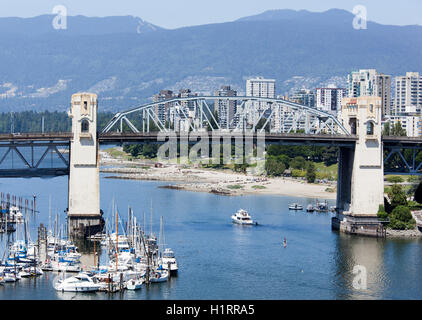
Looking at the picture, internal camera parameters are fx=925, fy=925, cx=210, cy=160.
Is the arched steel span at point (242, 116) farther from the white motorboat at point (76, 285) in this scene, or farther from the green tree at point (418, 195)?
the white motorboat at point (76, 285)

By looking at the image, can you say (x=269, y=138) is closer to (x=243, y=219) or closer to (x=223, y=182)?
(x=243, y=219)

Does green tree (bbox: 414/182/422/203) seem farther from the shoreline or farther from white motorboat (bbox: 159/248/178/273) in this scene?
white motorboat (bbox: 159/248/178/273)

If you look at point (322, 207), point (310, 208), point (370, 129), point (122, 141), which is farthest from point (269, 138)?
point (322, 207)

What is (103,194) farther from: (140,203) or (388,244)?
(388,244)

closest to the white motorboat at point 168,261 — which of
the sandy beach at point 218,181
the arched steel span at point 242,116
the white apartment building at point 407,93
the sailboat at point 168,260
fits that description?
the sailboat at point 168,260

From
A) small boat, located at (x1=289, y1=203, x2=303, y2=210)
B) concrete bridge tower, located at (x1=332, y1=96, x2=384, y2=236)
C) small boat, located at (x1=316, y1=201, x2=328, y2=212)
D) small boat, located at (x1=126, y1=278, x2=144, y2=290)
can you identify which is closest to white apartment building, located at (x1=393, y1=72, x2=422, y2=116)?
small boat, located at (x1=289, y1=203, x2=303, y2=210)

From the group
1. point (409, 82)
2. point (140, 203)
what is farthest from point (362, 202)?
point (409, 82)
